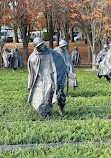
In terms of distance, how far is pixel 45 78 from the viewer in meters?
8.08

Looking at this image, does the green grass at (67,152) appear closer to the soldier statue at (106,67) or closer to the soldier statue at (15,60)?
the soldier statue at (106,67)

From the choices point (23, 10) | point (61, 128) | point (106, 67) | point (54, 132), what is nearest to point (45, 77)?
point (61, 128)

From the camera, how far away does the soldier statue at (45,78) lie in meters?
7.90

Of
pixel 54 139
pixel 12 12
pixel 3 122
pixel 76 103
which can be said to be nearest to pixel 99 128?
pixel 54 139

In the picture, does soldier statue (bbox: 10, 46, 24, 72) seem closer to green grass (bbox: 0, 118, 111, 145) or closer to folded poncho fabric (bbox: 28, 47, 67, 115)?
folded poncho fabric (bbox: 28, 47, 67, 115)

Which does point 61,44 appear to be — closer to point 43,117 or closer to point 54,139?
point 43,117

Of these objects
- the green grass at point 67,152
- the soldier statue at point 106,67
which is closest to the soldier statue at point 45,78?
the green grass at point 67,152

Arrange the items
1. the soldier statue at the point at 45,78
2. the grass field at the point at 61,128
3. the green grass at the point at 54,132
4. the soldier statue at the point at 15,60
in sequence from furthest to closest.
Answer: the soldier statue at the point at 15,60
the soldier statue at the point at 45,78
the green grass at the point at 54,132
the grass field at the point at 61,128

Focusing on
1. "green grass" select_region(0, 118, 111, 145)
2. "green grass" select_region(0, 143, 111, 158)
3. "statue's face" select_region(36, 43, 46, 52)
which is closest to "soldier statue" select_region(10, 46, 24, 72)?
"statue's face" select_region(36, 43, 46, 52)

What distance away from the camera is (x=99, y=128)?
22.0 ft

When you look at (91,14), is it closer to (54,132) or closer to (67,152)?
(54,132)

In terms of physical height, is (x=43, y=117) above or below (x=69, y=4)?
below

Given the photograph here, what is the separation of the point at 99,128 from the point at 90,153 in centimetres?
144

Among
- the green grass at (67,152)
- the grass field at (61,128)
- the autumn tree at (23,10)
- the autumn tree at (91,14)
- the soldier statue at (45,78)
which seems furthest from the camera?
the autumn tree at (23,10)
